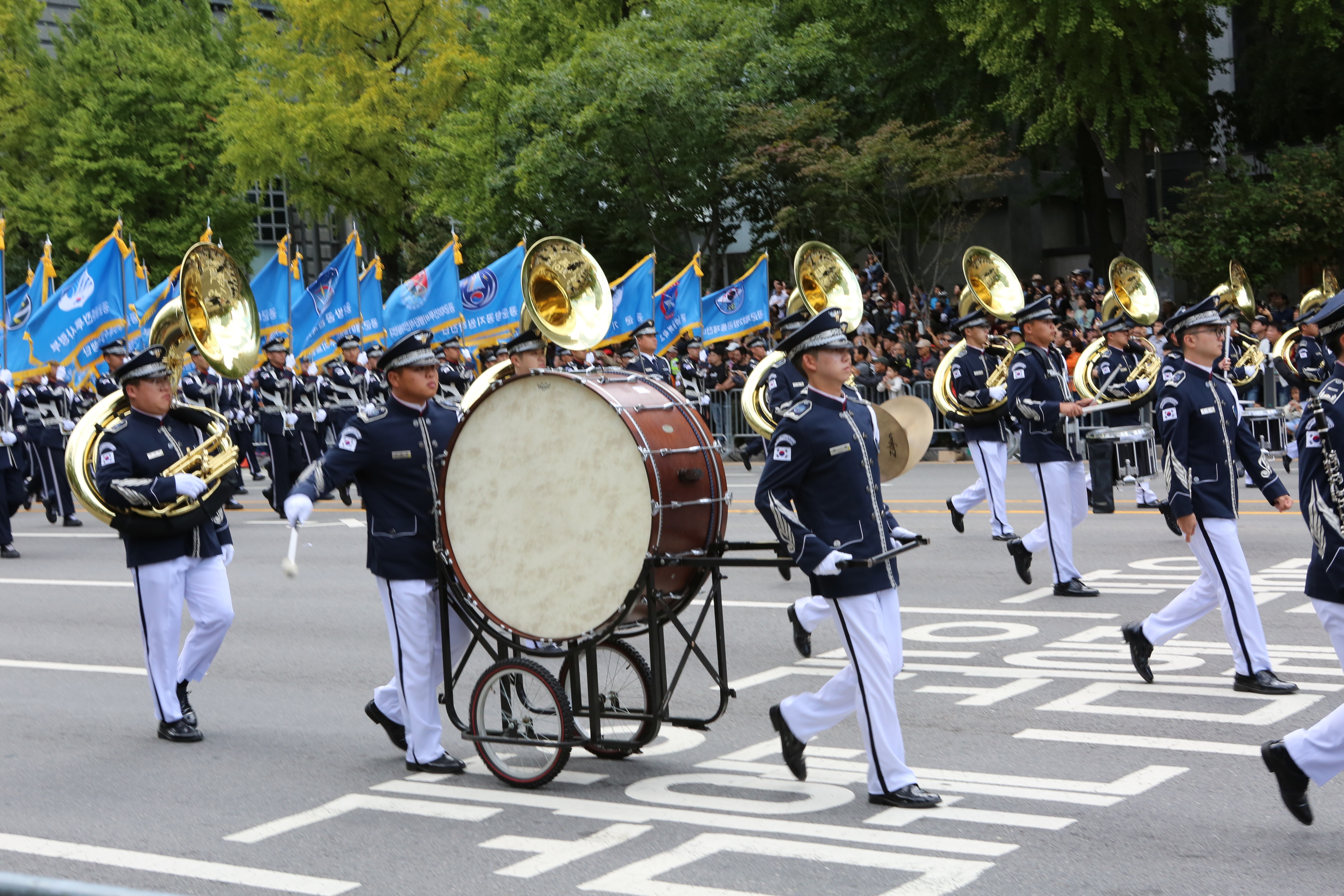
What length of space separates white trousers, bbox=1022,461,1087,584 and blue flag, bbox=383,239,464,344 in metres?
11.8

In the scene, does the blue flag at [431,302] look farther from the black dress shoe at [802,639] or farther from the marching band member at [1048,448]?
the black dress shoe at [802,639]

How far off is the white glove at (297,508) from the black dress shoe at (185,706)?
1.90 m

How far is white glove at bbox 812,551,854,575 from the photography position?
6.12 metres

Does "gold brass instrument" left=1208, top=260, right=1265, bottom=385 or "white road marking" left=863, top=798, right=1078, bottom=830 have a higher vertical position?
"gold brass instrument" left=1208, top=260, right=1265, bottom=385

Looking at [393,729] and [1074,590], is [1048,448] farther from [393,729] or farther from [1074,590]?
[393,729]

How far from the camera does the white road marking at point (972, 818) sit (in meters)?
6.05

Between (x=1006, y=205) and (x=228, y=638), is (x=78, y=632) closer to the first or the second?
(x=228, y=638)

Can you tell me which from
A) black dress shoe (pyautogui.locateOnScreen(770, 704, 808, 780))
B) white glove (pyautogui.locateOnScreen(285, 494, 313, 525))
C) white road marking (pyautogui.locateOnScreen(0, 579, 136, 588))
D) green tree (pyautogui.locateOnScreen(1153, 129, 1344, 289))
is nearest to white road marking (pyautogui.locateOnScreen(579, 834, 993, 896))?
black dress shoe (pyautogui.locateOnScreen(770, 704, 808, 780))

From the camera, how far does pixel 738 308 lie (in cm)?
2502

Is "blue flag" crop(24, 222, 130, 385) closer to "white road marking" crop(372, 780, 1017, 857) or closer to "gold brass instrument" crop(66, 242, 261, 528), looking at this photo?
"gold brass instrument" crop(66, 242, 261, 528)

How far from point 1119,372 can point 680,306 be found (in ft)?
35.0

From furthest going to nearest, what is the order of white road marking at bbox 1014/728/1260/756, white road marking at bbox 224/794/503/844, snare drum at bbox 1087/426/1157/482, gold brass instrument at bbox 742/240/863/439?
1. gold brass instrument at bbox 742/240/863/439
2. snare drum at bbox 1087/426/1157/482
3. white road marking at bbox 1014/728/1260/756
4. white road marking at bbox 224/794/503/844

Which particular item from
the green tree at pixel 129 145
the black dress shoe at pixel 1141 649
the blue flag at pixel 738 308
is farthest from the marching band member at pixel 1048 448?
the green tree at pixel 129 145

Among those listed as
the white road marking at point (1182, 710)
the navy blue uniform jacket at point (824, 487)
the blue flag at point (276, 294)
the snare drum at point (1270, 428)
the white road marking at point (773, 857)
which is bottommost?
the white road marking at point (1182, 710)
